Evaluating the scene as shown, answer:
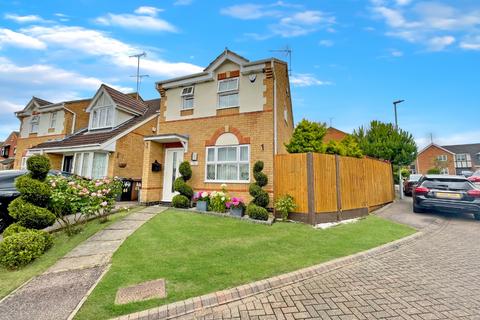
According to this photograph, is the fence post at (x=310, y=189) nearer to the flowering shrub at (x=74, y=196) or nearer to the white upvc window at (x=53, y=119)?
the flowering shrub at (x=74, y=196)

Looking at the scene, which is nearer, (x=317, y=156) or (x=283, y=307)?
(x=283, y=307)

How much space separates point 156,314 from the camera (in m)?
2.96

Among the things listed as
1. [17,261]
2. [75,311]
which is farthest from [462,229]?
[17,261]

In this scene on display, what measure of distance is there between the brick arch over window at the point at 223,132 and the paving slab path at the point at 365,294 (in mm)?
6429

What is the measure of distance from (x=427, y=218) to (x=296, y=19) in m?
10.3

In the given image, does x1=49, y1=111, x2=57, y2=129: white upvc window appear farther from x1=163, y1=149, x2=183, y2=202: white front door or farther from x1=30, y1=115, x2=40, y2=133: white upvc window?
x1=163, y1=149, x2=183, y2=202: white front door

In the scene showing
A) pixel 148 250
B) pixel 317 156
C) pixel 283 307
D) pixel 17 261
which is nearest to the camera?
pixel 283 307

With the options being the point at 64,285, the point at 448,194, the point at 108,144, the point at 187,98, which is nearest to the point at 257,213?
the point at 64,285

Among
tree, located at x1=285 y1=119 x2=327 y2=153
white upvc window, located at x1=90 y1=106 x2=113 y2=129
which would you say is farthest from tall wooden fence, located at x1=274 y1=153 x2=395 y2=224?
white upvc window, located at x1=90 y1=106 x2=113 y2=129

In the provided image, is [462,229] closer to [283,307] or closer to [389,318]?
[389,318]

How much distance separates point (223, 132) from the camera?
1067 centimetres

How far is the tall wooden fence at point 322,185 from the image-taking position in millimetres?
8398

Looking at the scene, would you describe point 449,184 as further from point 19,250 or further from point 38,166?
point 38,166

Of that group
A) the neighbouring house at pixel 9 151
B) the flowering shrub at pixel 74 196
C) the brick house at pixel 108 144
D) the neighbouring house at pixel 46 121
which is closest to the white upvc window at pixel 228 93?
the flowering shrub at pixel 74 196
